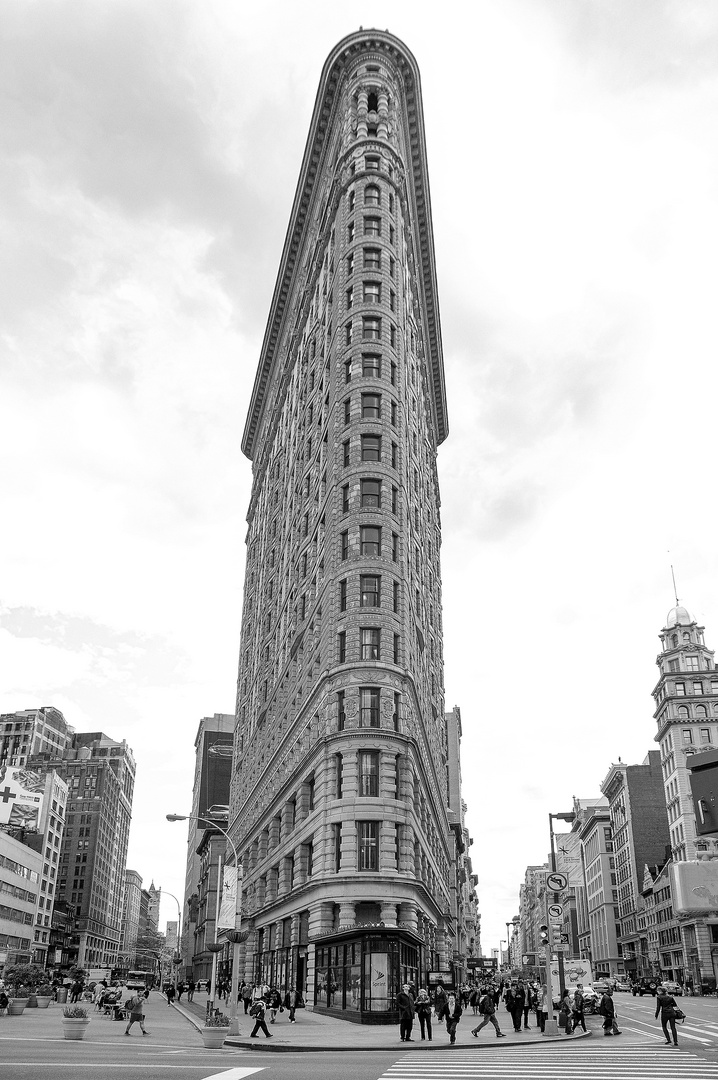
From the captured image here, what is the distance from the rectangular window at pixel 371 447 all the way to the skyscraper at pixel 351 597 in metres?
0.12

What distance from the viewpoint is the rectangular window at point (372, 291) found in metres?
67.5

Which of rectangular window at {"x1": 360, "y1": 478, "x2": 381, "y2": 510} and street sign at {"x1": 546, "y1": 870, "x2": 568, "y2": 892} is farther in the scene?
rectangular window at {"x1": 360, "y1": 478, "x2": 381, "y2": 510}

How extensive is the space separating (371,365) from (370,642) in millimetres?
21918

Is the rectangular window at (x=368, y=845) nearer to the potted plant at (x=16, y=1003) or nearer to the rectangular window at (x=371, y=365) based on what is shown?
the potted plant at (x=16, y=1003)

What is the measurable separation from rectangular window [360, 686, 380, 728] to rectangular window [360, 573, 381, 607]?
5683 millimetres

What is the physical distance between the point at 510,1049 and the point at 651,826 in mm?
129751

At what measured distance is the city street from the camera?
1792 centimetres

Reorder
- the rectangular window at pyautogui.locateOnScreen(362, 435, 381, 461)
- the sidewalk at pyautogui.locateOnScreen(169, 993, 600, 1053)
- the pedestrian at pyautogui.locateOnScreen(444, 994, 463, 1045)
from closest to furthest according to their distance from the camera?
1. the sidewalk at pyautogui.locateOnScreen(169, 993, 600, 1053)
2. the pedestrian at pyautogui.locateOnScreen(444, 994, 463, 1045)
3. the rectangular window at pyautogui.locateOnScreen(362, 435, 381, 461)

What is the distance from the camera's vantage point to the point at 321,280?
85.4 meters

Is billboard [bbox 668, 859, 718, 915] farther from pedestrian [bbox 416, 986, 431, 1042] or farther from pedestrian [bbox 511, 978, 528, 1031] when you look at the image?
pedestrian [bbox 511, 978, 528, 1031]

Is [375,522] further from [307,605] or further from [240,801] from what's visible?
[240,801]

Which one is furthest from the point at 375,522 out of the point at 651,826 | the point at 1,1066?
the point at 651,826

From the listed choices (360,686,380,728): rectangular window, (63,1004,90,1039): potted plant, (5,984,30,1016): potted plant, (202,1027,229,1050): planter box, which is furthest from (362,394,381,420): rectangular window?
(63,1004,90,1039): potted plant

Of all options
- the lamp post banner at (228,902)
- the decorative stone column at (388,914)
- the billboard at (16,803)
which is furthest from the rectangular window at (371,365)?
the billboard at (16,803)
